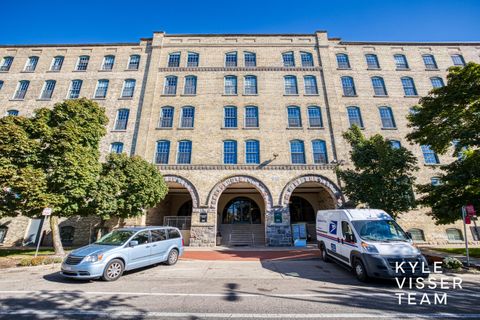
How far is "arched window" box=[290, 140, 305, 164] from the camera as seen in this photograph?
18625 mm

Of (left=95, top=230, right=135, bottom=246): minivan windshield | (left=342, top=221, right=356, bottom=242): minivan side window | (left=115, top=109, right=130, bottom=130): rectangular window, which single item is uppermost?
(left=115, top=109, right=130, bottom=130): rectangular window

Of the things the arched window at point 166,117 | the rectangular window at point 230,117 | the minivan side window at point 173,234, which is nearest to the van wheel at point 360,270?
the minivan side window at point 173,234

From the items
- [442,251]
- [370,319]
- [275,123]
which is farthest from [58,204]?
[442,251]

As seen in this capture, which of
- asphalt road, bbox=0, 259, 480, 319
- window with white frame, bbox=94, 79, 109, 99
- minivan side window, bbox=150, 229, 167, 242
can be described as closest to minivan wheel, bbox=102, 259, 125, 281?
asphalt road, bbox=0, 259, 480, 319

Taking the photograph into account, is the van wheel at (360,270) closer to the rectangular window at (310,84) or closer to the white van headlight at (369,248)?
the white van headlight at (369,248)

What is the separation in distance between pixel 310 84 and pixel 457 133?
13273 mm

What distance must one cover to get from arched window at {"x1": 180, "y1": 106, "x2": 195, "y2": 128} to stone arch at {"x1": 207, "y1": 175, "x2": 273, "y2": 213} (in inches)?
258

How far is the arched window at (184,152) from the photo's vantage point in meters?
18.7

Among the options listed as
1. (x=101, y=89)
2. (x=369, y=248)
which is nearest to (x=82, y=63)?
(x=101, y=89)

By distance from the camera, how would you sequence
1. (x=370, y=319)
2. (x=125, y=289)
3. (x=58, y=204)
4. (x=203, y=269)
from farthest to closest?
(x=58, y=204) < (x=203, y=269) < (x=125, y=289) < (x=370, y=319)

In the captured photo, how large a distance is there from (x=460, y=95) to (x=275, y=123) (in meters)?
12.1

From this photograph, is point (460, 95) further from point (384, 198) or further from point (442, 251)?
point (442, 251)

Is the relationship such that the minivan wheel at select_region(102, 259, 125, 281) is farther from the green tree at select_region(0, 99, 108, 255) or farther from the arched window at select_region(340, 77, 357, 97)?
the arched window at select_region(340, 77, 357, 97)

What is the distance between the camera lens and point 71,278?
7.80 m
